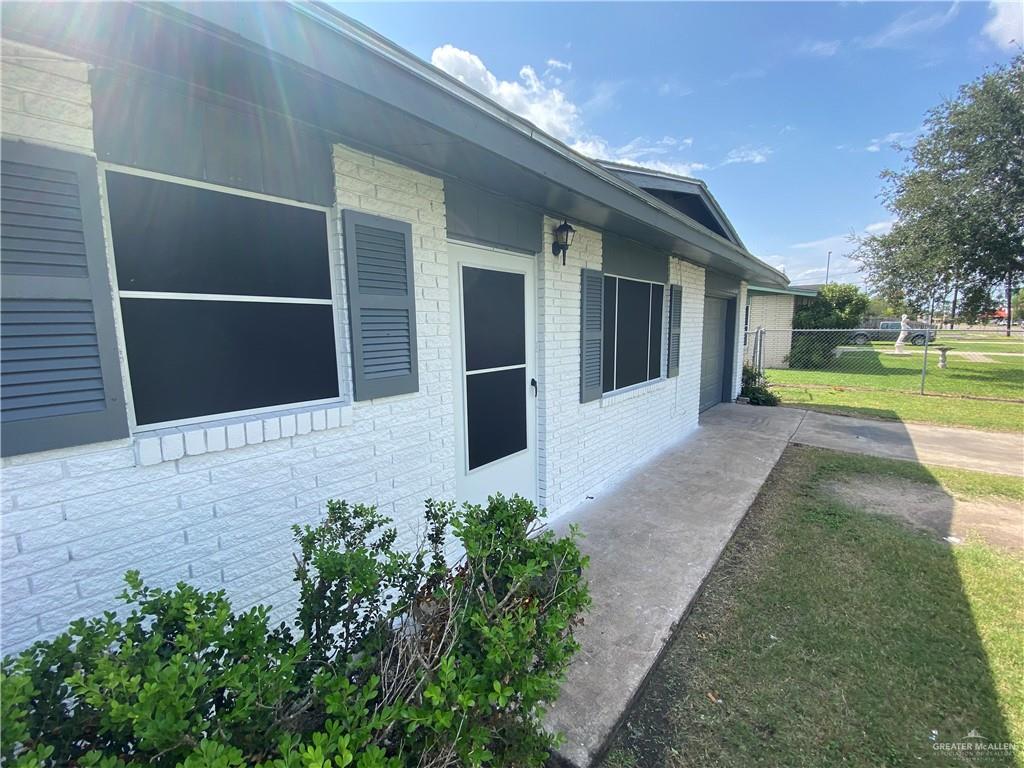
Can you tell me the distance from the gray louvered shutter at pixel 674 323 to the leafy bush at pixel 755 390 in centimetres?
463

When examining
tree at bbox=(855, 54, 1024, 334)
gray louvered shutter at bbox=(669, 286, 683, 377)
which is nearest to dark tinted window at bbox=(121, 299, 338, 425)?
gray louvered shutter at bbox=(669, 286, 683, 377)

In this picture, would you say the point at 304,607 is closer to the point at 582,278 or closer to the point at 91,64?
the point at 91,64

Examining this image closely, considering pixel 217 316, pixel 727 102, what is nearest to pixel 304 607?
pixel 217 316

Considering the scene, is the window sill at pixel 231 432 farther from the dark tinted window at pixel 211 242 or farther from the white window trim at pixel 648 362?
the white window trim at pixel 648 362

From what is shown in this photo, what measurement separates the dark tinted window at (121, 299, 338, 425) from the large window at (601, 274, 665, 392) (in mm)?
3153

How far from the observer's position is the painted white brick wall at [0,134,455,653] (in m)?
1.43

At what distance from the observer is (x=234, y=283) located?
191 cm

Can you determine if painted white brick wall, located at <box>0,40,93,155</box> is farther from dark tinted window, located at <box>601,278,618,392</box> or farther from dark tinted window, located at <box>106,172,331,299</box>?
dark tinted window, located at <box>601,278,618,392</box>

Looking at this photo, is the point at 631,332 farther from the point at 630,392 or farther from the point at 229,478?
the point at 229,478

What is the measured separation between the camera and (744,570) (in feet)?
10.9

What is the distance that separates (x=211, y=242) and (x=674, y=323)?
18.2 ft

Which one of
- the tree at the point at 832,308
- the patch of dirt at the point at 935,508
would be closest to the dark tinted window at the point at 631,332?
the patch of dirt at the point at 935,508

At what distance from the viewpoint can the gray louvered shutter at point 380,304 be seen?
2.27 meters

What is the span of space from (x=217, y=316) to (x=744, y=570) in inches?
151
